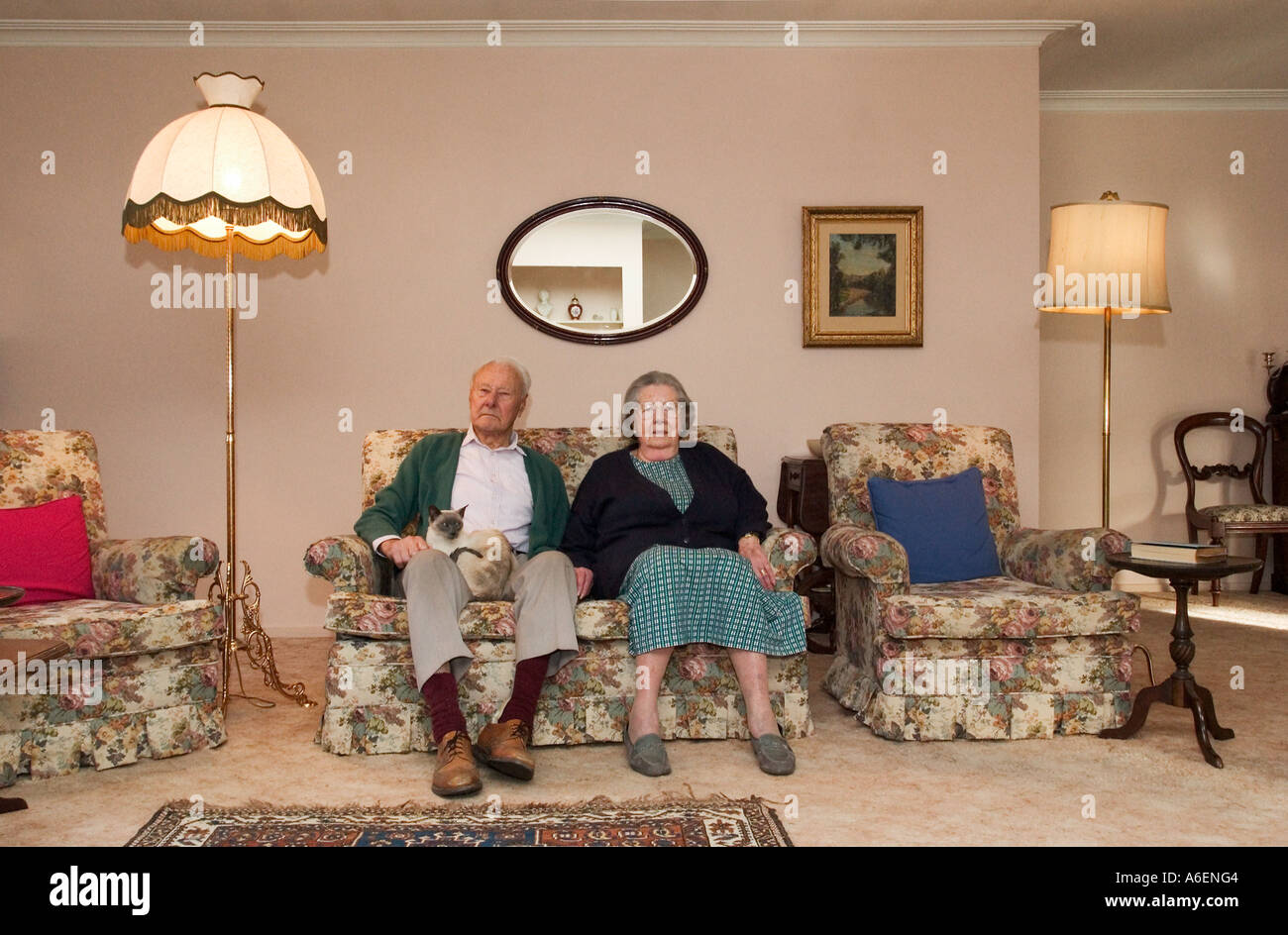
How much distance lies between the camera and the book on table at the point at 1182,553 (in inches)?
110

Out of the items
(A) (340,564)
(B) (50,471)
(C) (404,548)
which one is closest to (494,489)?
(C) (404,548)

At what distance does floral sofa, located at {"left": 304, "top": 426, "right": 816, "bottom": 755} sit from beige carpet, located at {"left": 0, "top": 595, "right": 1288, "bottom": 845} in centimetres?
6

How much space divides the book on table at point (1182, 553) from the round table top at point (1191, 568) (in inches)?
0.4

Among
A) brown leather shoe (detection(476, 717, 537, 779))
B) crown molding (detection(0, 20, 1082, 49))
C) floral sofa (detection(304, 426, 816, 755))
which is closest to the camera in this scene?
brown leather shoe (detection(476, 717, 537, 779))

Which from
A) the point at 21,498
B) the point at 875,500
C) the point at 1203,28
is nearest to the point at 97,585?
the point at 21,498

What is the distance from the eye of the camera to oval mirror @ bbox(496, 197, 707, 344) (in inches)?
181

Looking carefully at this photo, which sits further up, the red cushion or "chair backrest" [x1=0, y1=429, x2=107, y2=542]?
"chair backrest" [x1=0, y1=429, x2=107, y2=542]

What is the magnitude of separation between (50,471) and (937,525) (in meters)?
2.75

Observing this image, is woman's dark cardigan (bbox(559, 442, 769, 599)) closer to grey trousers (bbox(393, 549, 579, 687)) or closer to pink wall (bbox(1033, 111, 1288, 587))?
grey trousers (bbox(393, 549, 579, 687))

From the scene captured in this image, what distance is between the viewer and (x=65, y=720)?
2.68 metres

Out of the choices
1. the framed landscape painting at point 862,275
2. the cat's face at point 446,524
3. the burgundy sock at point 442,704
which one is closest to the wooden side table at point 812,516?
the framed landscape painting at point 862,275

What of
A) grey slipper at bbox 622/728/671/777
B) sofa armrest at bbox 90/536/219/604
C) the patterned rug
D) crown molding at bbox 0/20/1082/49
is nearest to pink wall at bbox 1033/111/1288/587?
crown molding at bbox 0/20/1082/49

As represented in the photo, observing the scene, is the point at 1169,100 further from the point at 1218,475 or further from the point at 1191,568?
the point at 1191,568

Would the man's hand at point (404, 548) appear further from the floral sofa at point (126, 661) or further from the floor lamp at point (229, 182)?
the floor lamp at point (229, 182)
